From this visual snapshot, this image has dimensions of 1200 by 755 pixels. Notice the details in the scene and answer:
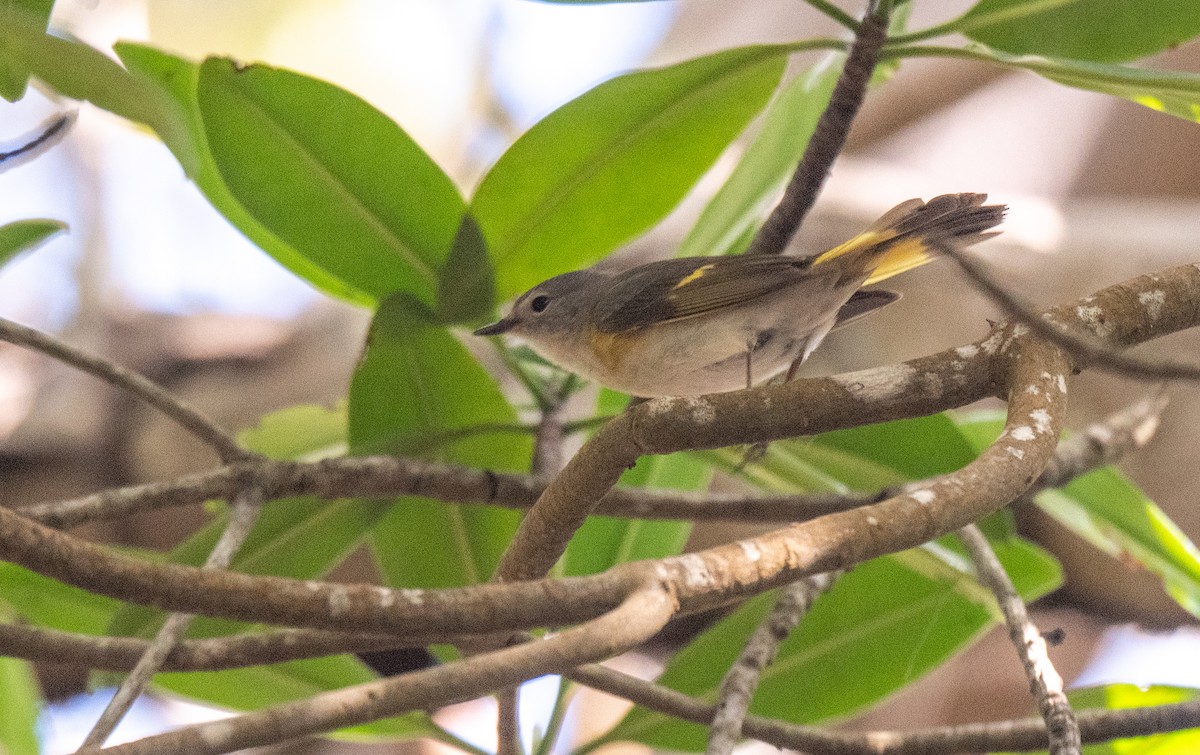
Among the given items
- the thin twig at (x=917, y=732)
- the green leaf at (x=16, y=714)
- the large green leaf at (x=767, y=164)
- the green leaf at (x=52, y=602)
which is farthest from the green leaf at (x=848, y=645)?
the green leaf at (x=16, y=714)

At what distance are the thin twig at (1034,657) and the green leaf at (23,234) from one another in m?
1.24

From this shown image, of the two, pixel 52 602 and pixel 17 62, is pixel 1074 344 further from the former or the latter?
pixel 52 602

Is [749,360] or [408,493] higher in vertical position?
[749,360]

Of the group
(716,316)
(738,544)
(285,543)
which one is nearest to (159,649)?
(285,543)

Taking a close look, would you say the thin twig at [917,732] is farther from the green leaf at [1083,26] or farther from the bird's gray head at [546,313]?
the green leaf at [1083,26]

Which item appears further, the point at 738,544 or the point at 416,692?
the point at 738,544

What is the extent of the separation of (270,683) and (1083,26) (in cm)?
153

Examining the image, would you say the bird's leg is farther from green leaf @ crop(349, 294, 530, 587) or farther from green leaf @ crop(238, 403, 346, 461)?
green leaf @ crop(238, 403, 346, 461)

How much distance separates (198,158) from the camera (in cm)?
135

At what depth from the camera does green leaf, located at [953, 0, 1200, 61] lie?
4.33ft

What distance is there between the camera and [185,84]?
4.37 ft

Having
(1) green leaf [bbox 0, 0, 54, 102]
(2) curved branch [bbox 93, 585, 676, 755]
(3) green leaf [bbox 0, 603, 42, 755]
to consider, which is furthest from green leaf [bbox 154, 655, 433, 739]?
(2) curved branch [bbox 93, 585, 676, 755]

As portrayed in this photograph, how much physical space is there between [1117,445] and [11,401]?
3.23 metres

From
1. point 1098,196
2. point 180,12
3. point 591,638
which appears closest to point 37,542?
point 591,638
